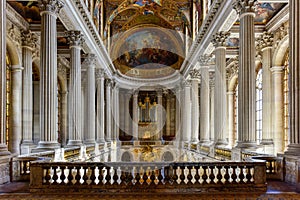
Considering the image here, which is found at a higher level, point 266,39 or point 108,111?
point 266,39

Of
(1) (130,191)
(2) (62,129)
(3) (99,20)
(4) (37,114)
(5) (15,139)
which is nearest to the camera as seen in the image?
(1) (130,191)

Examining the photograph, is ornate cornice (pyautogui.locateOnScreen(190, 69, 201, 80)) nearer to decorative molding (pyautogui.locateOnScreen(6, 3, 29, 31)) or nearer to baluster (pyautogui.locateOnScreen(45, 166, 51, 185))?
decorative molding (pyautogui.locateOnScreen(6, 3, 29, 31))

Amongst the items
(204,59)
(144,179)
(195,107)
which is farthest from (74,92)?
(195,107)

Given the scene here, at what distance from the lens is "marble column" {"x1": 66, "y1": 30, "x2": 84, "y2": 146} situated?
55.8 ft

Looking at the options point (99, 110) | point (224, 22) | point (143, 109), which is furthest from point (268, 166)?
point (143, 109)

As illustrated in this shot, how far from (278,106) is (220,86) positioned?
173 inches

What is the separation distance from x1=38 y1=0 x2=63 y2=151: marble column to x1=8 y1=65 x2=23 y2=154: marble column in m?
5.76

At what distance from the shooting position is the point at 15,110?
17703 mm

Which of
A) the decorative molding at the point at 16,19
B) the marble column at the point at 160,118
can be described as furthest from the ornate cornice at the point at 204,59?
the marble column at the point at 160,118

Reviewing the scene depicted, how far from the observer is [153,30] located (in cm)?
3478

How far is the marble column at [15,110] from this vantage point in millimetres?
17516

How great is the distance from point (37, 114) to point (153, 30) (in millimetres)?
17154

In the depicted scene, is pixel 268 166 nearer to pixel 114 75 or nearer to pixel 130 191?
pixel 130 191

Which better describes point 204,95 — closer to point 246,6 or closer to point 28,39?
point 246,6
